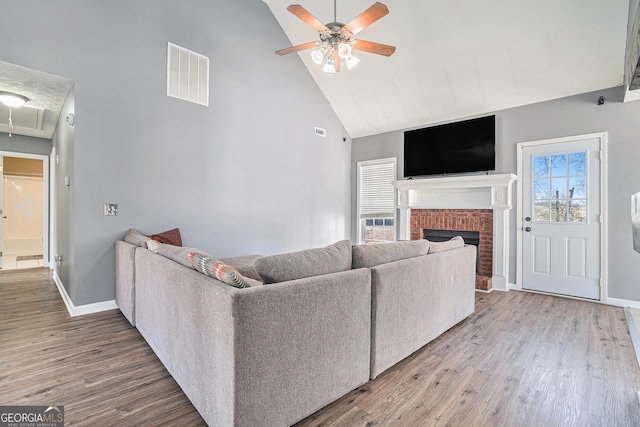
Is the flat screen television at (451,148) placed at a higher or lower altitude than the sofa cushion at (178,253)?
higher

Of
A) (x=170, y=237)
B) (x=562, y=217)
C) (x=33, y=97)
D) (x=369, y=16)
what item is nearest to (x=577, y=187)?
(x=562, y=217)

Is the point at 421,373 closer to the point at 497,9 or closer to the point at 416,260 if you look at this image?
the point at 416,260

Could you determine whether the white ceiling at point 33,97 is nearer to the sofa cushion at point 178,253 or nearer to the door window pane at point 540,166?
the sofa cushion at point 178,253

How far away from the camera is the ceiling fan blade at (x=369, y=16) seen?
258cm

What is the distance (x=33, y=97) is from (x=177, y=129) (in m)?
1.54

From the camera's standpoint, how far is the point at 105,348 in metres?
2.32

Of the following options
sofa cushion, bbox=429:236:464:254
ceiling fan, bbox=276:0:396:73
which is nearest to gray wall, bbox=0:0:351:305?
ceiling fan, bbox=276:0:396:73

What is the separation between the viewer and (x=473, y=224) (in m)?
4.66

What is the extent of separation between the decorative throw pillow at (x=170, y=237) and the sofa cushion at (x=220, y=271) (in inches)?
73.0

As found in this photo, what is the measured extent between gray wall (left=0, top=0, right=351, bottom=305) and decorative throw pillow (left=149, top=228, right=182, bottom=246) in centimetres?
19

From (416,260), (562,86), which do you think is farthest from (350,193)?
(416,260)

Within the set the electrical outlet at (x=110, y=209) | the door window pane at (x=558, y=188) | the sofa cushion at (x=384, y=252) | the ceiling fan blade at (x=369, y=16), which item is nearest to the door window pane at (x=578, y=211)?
the door window pane at (x=558, y=188)

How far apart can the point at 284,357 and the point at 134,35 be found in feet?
12.2

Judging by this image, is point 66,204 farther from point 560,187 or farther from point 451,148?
point 560,187
